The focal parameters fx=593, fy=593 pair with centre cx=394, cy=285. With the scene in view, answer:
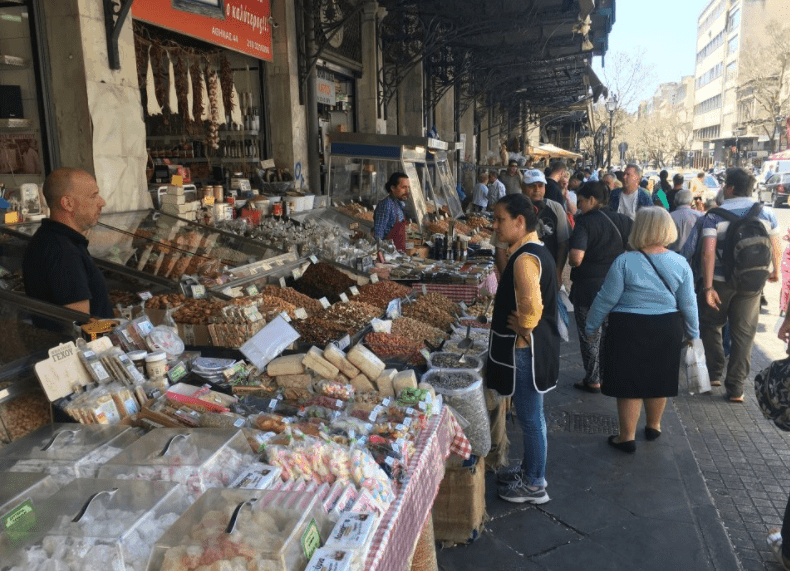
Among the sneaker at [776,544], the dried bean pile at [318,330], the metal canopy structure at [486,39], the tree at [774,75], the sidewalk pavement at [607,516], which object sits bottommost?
the sidewalk pavement at [607,516]

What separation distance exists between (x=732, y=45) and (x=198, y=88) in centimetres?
7704

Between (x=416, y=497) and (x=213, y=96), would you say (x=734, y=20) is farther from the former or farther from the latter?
(x=416, y=497)

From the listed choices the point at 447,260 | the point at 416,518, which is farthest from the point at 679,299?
the point at 447,260

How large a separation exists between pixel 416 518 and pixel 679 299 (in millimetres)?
2745

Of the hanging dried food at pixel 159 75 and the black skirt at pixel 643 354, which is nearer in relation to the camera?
the black skirt at pixel 643 354

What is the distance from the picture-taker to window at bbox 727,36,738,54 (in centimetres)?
6494

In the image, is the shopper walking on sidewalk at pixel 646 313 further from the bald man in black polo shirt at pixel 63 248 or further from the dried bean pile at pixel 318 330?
the bald man in black polo shirt at pixel 63 248

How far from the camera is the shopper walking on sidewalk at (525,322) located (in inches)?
132

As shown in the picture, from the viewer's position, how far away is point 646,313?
412 cm

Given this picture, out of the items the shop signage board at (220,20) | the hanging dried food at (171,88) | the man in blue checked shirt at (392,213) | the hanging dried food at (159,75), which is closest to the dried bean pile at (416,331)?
the man in blue checked shirt at (392,213)

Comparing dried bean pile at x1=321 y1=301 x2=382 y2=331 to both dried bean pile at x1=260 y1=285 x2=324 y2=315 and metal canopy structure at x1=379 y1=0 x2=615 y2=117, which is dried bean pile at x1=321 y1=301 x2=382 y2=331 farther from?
metal canopy structure at x1=379 y1=0 x2=615 y2=117

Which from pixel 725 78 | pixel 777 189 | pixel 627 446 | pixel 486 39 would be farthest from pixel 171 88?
pixel 725 78

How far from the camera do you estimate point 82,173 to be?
3.20m

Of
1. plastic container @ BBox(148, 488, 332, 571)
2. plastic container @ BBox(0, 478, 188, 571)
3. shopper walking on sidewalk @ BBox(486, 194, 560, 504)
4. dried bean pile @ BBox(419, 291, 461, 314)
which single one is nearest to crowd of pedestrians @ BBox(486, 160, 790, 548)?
shopper walking on sidewalk @ BBox(486, 194, 560, 504)
